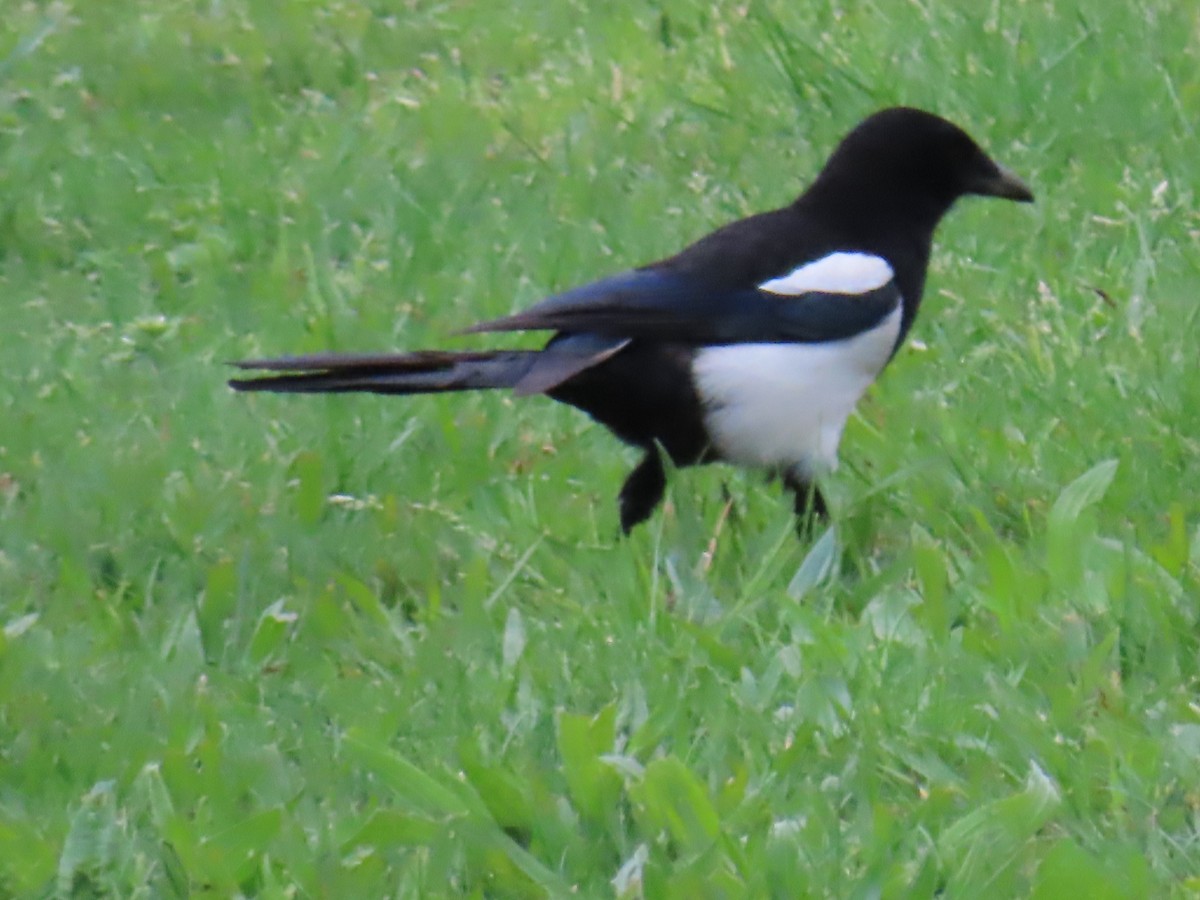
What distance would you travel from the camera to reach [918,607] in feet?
10.5

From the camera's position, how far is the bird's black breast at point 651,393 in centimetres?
360

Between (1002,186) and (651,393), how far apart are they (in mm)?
856

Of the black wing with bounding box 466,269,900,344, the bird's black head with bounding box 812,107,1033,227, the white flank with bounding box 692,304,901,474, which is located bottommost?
the white flank with bounding box 692,304,901,474

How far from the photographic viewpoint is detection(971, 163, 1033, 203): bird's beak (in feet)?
13.2

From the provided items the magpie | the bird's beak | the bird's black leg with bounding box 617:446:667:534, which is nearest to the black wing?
the magpie

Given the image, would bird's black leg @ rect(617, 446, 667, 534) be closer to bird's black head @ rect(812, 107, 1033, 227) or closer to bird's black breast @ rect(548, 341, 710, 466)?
bird's black breast @ rect(548, 341, 710, 466)

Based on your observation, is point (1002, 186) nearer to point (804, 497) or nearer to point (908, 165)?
point (908, 165)

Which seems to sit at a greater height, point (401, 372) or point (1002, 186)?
point (1002, 186)

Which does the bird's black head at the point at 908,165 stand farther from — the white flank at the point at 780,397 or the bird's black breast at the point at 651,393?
the bird's black breast at the point at 651,393

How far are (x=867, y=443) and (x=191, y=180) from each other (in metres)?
2.21

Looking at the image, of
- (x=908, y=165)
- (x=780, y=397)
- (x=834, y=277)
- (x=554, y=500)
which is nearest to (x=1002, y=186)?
(x=908, y=165)

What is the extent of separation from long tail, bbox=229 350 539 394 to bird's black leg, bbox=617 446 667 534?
257mm

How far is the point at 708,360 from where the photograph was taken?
3.64m

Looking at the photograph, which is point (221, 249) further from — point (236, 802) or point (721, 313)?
point (236, 802)
